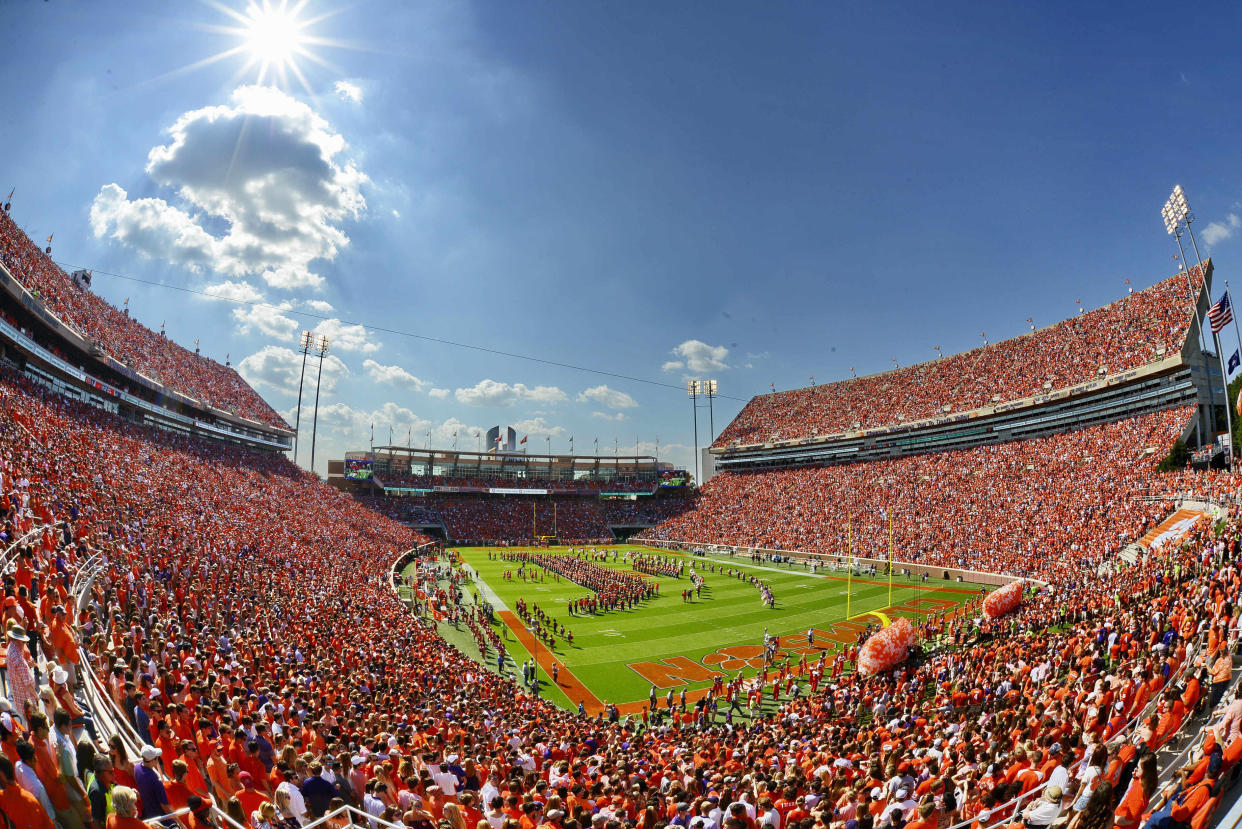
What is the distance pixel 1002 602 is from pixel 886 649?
7.39 metres

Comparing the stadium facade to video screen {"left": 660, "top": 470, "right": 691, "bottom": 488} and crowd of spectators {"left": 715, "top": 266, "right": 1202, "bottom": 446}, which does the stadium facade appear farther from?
video screen {"left": 660, "top": 470, "right": 691, "bottom": 488}

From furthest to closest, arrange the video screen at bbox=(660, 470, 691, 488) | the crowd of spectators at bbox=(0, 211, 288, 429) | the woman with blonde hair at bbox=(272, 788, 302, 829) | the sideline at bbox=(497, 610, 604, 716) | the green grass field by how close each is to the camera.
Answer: the video screen at bbox=(660, 470, 691, 488) → the crowd of spectators at bbox=(0, 211, 288, 429) → the green grass field → the sideline at bbox=(497, 610, 604, 716) → the woman with blonde hair at bbox=(272, 788, 302, 829)

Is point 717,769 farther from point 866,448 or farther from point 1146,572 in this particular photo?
point 866,448

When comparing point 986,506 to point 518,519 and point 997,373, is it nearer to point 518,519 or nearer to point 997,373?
point 997,373

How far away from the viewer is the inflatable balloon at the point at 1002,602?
76.2 feet

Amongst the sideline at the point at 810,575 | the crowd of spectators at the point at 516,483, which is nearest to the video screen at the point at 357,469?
the crowd of spectators at the point at 516,483

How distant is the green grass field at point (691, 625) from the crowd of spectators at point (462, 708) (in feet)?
12.9

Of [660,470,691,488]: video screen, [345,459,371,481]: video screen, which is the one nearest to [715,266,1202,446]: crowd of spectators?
[660,470,691,488]: video screen

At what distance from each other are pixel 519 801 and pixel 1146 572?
23042mm

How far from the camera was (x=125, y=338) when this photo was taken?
143 ft

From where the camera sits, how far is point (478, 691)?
1708 centimetres

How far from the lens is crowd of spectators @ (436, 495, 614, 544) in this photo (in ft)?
218

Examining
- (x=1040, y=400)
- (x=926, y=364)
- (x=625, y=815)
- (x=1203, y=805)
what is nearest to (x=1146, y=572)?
(x=1203, y=805)

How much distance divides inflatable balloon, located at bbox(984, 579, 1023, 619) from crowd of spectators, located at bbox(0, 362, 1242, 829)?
80cm
